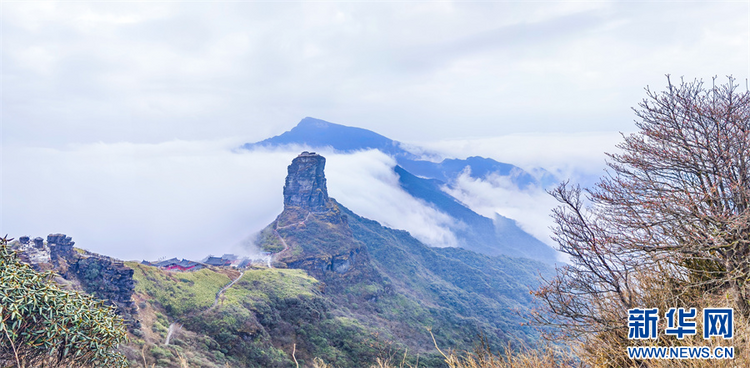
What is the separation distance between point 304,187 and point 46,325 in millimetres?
102550

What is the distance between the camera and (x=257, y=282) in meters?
57.0

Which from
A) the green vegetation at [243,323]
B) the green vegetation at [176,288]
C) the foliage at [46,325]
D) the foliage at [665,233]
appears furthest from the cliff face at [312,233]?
the foliage at [665,233]

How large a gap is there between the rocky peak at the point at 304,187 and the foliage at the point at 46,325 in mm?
100892

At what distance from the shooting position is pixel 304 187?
109 m

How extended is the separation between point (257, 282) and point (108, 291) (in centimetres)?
2541

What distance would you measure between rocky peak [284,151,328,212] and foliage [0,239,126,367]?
101 meters

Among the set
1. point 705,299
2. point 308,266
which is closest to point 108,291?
point 705,299

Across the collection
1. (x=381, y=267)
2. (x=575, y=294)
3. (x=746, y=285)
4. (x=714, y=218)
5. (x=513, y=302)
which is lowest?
(x=513, y=302)

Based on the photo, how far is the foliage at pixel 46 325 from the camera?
7016 mm

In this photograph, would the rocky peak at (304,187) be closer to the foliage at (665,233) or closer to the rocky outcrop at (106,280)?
the rocky outcrop at (106,280)

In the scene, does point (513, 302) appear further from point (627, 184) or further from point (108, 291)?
point (627, 184)

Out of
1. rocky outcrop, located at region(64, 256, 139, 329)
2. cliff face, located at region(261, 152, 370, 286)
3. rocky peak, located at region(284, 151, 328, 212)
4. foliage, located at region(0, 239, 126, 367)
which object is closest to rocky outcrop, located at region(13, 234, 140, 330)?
rocky outcrop, located at region(64, 256, 139, 329)

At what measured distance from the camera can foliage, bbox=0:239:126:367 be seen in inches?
276

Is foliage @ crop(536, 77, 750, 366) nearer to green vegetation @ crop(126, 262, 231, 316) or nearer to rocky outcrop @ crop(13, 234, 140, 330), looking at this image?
rocky outcrop @ crop(13, 234, 140, 330)
